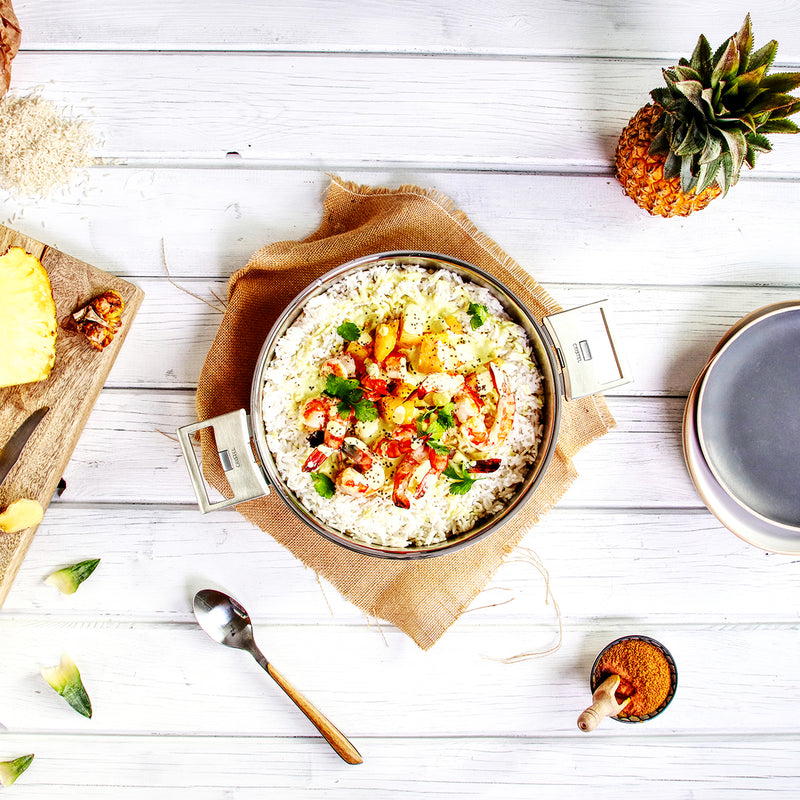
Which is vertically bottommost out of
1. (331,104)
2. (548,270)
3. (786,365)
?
(786,365)

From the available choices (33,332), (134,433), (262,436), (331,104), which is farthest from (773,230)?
(33,332)

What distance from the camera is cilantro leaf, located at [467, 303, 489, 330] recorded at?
5.36ft

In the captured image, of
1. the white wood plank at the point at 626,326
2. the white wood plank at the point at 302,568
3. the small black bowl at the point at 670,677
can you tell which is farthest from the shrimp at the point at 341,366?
the small black bowl at the point at 670,677

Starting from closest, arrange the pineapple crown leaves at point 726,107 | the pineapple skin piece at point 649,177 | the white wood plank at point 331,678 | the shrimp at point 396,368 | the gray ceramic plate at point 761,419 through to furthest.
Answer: the pineapple crown leaves at point 726,107 < the shrimp at point 396,368 < the pineapple skin piece at point 649,177 < the gray ceramic plate at point 761,419 < the white wood plank at point 331,678

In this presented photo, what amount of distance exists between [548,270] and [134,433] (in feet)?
4.38

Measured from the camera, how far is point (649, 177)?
172cm

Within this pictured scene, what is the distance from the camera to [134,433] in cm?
189

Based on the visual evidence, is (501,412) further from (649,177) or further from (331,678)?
(331,678)

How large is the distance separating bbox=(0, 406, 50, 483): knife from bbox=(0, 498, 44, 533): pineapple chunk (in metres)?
0.10

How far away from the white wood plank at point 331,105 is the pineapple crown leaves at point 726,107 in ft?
1.17

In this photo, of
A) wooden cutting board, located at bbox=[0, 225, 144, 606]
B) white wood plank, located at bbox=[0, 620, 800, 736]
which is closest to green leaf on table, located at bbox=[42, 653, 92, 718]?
white wood plank, located at bbox=[0, 620, 800, 736]

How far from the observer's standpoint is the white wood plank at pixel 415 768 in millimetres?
1940

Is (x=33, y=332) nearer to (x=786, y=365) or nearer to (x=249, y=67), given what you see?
(x=249, y=67)

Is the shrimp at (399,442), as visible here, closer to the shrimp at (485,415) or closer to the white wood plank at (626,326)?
the shrimp at (485,415)
